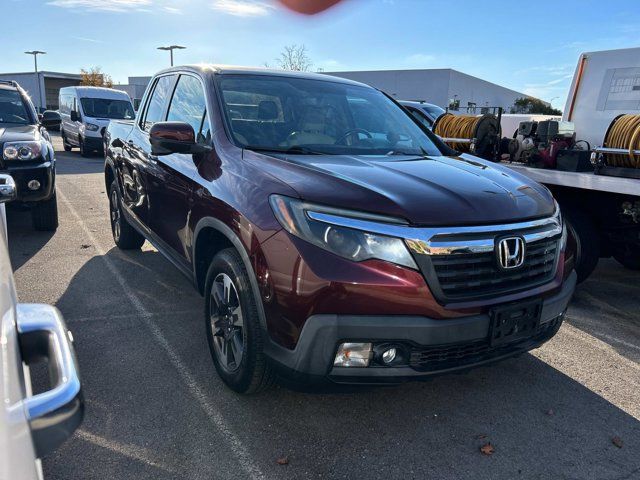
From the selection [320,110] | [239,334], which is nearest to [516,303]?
[239,334]

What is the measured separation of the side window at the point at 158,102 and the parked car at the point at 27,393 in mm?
3461

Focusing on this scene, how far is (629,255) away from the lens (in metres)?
5.53

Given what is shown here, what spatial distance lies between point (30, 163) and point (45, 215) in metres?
0.91

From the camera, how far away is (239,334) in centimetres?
276

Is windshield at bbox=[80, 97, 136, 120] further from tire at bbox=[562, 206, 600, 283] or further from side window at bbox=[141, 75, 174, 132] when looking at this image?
Answer: tire at bbox=[562, 206, 600, 283]

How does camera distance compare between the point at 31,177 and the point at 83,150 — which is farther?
the point at 83,150

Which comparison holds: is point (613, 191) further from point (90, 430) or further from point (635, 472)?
point (90, 430)

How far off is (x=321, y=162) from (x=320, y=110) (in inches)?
35.3

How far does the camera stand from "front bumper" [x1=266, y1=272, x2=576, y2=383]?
7.25 ft

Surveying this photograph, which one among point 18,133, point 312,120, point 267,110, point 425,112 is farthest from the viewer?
point 425,112

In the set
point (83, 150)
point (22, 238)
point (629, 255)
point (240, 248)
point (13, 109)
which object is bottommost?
point (83, 150)

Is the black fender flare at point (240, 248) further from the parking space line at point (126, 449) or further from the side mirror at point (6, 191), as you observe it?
the side mirror at point (6, 191)

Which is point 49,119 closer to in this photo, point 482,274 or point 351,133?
point 351,133

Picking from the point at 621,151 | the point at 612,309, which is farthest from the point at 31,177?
the point at 612,309
